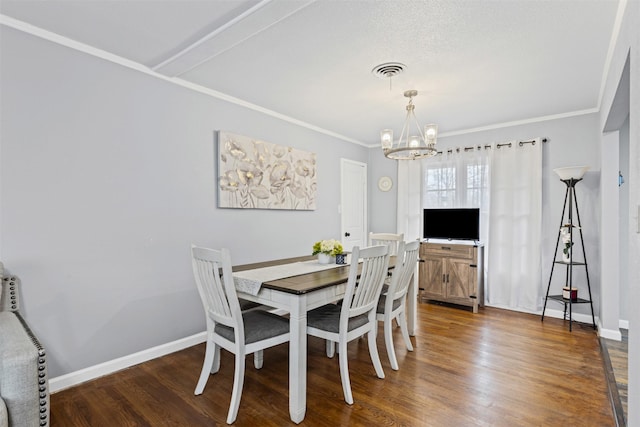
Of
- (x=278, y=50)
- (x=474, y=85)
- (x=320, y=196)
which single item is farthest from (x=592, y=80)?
(x=320, y=196)

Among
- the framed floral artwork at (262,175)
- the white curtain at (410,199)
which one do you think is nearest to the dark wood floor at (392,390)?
the framed floral artwork at (262,175)

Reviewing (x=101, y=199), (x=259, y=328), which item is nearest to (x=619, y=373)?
(x=259, y=328)

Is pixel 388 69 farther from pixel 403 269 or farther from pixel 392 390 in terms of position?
pixel 392 390

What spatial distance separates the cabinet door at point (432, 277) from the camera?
4.43 meters

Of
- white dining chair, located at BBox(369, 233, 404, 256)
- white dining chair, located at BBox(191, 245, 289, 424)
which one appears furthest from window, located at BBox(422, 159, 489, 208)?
white dining chair, located at BBox(191, 245, 289, 424)

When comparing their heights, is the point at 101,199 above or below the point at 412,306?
above

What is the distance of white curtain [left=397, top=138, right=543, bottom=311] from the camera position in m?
4.05

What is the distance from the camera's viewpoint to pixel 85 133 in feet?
7.91

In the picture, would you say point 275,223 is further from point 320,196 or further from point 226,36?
point 226,36

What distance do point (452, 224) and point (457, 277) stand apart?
738mm

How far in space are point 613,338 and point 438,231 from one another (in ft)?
6.95

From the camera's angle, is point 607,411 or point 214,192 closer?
point 607,411

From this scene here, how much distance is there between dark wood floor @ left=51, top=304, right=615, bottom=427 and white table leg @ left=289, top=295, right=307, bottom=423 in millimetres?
85

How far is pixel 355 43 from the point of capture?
2.30 m
